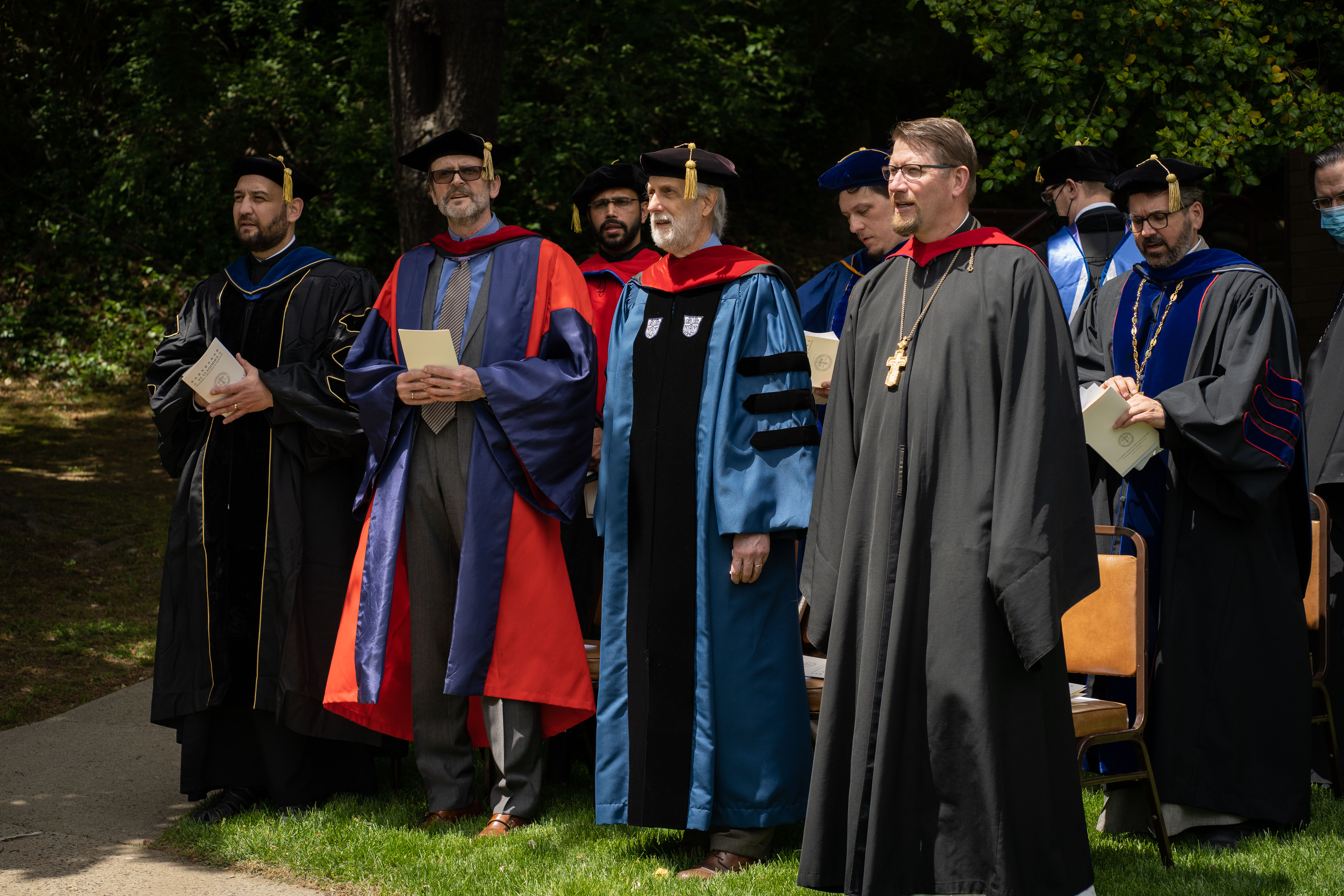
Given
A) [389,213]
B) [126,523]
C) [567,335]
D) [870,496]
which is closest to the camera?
[870,496]

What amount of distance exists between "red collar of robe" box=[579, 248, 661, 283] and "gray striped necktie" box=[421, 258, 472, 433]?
0.93 metres

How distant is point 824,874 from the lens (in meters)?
3.14

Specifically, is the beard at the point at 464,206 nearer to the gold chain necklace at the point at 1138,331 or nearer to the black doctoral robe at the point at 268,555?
the black doctoral robe at the point at 268,555

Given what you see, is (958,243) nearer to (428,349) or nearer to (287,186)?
(428,349)

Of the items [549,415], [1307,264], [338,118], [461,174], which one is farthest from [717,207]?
[338,118]

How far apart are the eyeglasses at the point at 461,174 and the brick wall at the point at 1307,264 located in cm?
856

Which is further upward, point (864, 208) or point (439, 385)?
point (864, 208)

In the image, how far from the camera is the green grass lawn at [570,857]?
3.69 meters

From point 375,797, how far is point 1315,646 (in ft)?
11.7

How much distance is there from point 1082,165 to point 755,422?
2.64m

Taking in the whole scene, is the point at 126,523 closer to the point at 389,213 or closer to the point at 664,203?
the point at 389,213

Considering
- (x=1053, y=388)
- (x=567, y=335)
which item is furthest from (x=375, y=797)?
(x=1053, y=388)

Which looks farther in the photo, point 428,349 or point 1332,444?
point 1332,444

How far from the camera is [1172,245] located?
4398 mm
